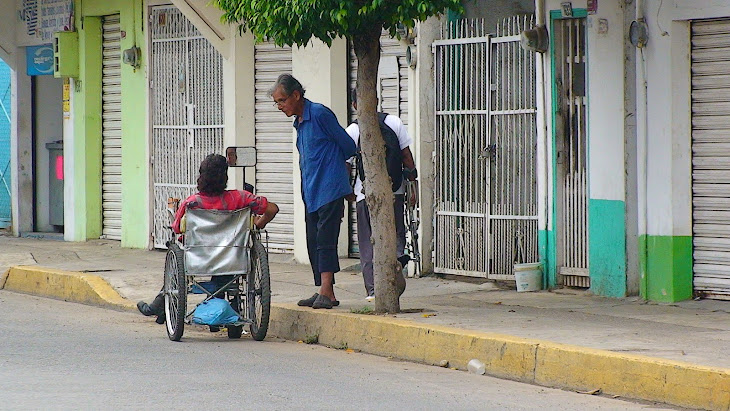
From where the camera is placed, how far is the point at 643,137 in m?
10.3

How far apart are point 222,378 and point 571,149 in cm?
473

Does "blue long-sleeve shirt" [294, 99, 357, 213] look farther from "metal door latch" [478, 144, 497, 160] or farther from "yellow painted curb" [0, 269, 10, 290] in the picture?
"yellow painted curb" [0, 269, 10, 290]

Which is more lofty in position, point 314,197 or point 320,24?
point 320,24

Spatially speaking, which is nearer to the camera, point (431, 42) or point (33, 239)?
point (431, 42)

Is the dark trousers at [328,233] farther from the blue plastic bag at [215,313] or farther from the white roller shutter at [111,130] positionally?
the white roller shutter at [111,130]

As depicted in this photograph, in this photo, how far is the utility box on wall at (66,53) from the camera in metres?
16.9

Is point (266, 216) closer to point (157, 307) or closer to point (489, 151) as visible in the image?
point (157, 307)

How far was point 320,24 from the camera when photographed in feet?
29.7

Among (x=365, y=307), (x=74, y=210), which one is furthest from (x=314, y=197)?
(x=74, y=210)

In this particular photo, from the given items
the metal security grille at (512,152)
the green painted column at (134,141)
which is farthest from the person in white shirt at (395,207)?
the green painted column at (134,141)

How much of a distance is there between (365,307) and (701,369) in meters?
3.48

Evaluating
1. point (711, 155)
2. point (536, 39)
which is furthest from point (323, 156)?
Answer: point (711, 155)

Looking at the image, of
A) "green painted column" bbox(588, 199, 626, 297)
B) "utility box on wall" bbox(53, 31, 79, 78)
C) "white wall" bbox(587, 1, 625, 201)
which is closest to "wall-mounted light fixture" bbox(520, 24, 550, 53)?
"white wall" bbox(587, 1, 625, 201)

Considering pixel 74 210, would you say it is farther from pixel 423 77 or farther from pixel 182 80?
pixel 423 77
